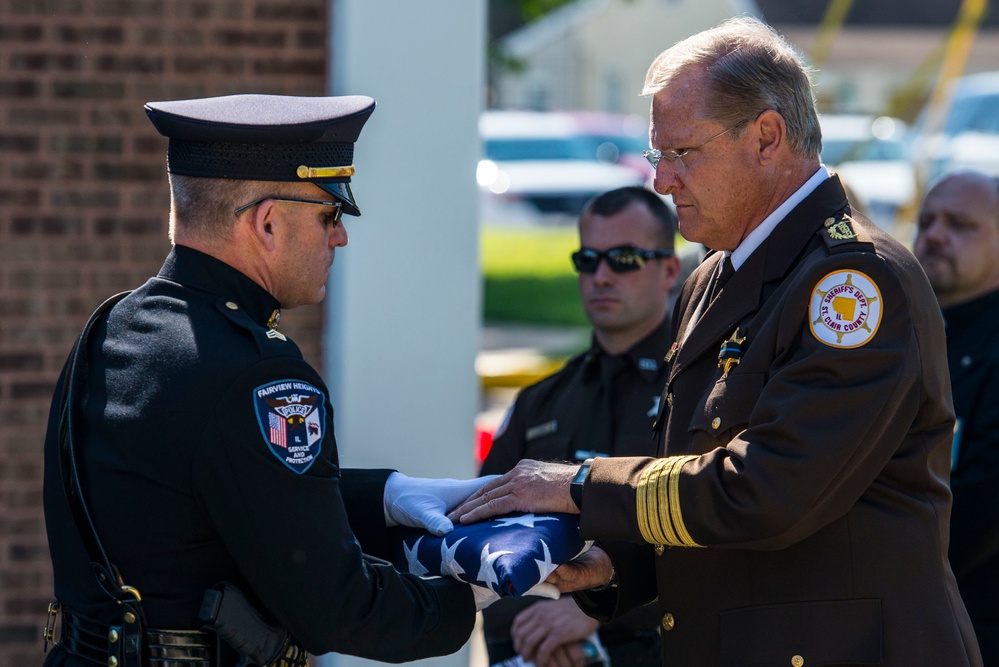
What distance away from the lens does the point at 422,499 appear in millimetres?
2822

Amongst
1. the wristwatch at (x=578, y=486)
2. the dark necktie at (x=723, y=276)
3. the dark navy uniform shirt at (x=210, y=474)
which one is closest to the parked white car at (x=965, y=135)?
the dark necktie at (x=723, y=276)

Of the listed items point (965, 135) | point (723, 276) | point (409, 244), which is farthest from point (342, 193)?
point (965, 135)

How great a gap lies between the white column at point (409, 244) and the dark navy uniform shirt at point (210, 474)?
5.58ft

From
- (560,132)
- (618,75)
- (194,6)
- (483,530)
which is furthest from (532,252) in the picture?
(618,75)

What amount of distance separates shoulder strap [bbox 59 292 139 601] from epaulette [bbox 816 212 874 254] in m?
1.48

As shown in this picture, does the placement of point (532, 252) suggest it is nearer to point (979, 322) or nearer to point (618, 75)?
point (979, 322)

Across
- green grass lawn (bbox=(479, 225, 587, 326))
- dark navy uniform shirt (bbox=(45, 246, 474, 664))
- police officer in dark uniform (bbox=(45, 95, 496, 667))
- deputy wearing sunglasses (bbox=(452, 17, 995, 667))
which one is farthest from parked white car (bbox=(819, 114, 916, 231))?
dark navy uniform shirt (bbox=(45, 246, 474, 664))

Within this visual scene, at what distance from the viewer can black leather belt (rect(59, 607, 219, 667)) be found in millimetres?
2248

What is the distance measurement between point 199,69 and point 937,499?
290 cm

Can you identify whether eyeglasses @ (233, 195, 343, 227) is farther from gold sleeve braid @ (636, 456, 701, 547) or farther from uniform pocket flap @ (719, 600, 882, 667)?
uniform pocket flap @ (719, 600, 882, 667)

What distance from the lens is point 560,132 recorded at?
2225 cm

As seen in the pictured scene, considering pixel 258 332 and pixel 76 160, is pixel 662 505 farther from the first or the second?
pixel 76 160

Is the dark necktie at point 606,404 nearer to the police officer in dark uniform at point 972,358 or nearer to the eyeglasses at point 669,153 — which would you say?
the police officer in dark uniform at point 972,358

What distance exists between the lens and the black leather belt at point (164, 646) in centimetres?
225
